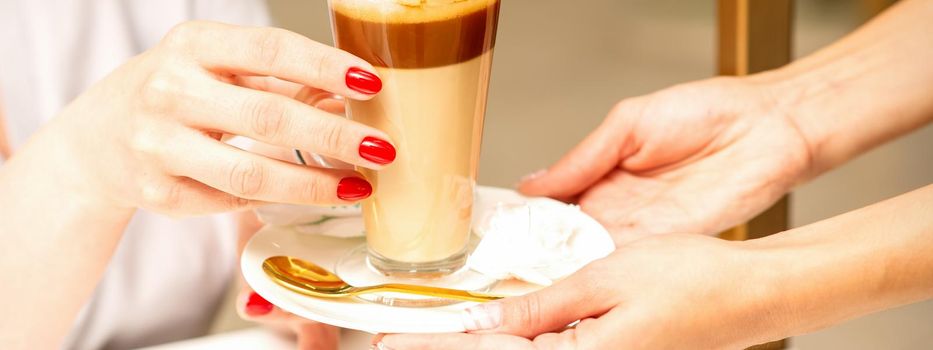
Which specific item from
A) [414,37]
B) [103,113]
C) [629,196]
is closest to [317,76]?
[414,37]

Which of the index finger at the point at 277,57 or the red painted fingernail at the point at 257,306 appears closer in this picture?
the index finger at the point at 277,57

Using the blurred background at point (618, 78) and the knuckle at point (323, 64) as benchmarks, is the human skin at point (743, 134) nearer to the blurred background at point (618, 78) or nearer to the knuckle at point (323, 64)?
the knuckle at point (323, 64)

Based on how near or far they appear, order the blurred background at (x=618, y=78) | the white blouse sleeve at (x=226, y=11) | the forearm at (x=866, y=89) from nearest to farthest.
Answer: the forearm at (x=866, y=89) → the white blouse sleeve at (x=226, y=11) → the blurred background at (x=618, y=78)

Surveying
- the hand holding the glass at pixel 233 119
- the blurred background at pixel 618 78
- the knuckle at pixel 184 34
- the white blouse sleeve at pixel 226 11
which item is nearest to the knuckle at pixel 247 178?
the hand holding the glass at pixel 233 119

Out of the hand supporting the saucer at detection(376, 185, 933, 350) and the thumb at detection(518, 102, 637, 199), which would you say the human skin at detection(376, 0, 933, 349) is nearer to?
the thumb at detection(518, 102, 637, 199)

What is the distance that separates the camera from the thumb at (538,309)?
2.24 ft

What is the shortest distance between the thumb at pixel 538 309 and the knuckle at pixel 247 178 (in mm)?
188

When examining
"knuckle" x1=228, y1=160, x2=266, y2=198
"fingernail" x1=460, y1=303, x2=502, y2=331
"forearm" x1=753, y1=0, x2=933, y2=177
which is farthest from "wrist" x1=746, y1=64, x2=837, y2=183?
"knuckle" x1=228, y1=160, x2=266, y2=198

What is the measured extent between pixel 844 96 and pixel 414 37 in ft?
2.02

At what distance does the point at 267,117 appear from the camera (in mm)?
674

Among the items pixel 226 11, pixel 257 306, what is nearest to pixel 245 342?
pixel 257 306

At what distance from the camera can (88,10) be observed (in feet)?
4.02

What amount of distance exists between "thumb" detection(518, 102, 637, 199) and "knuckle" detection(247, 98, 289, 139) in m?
0.48

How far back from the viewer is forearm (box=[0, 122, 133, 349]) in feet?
2.75
